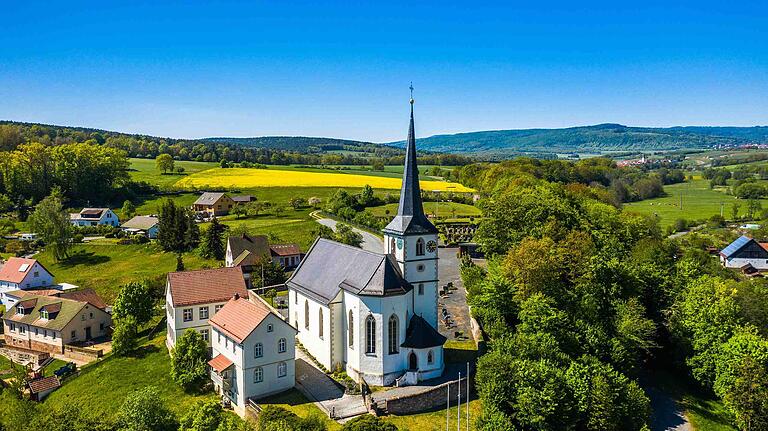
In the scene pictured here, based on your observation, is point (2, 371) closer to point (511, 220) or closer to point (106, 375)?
point (106, 375)

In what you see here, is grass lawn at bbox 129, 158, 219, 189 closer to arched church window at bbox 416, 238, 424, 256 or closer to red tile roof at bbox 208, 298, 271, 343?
red tile roof at bbox 208, 298, 271, 343

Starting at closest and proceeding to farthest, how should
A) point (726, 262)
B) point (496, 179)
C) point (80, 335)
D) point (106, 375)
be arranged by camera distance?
point (106, 375) < point (80, 335) < point (726, 262) < point (496, 179)

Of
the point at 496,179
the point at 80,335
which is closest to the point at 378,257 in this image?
the point at 80,335

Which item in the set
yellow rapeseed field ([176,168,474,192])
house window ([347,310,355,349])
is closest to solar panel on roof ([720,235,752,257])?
yellow rapeseed field ([176,168,474,192])

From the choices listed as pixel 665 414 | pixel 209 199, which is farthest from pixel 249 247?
pixel 665 414

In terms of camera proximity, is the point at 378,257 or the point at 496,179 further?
the point at 496,179

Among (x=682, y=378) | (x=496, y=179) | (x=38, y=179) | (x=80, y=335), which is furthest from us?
(x=496, y=179)

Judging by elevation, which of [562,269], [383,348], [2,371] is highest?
[562,269]

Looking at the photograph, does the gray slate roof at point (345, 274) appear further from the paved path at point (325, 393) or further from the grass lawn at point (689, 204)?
the grass lawn at point (689, 204)
